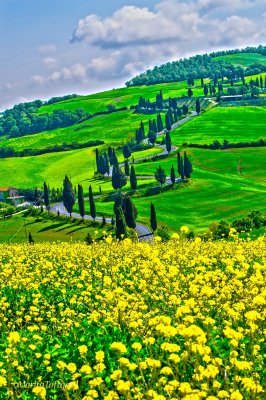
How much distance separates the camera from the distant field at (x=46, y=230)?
364ft

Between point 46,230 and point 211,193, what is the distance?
1946 inches

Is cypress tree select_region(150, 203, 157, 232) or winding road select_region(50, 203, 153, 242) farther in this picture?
cypress tree select_region(150, 203, 157, 232)

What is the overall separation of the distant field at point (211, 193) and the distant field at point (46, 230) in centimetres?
1328

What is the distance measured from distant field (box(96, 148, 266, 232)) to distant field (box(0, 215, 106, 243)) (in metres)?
13.3

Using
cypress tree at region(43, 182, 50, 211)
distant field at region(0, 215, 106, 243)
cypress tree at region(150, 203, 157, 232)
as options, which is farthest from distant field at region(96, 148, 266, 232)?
cypress tree at region(43, 182, 50, 211)

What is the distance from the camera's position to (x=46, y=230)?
121000 mm

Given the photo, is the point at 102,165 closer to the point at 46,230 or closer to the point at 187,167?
the point at 187,167

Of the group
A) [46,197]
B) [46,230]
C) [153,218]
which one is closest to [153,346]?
[153,218]

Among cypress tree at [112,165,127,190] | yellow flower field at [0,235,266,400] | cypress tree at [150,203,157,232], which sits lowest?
cypress tree at [150,203,157,232]

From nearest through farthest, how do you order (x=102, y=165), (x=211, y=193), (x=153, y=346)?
1. (x=153, y=346)
2. (x=211, y=193)
3. (x=102, y=165)

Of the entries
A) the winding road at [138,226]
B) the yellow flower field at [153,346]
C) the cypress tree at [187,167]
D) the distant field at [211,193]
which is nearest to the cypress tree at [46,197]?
the winding road at [138,226]

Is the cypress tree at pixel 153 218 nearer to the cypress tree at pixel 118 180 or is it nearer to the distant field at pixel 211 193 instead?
the distant field at pixel 211 193

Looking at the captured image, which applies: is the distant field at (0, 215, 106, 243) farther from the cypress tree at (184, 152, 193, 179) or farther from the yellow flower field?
the yellow flower field

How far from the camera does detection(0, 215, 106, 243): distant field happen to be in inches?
4368
